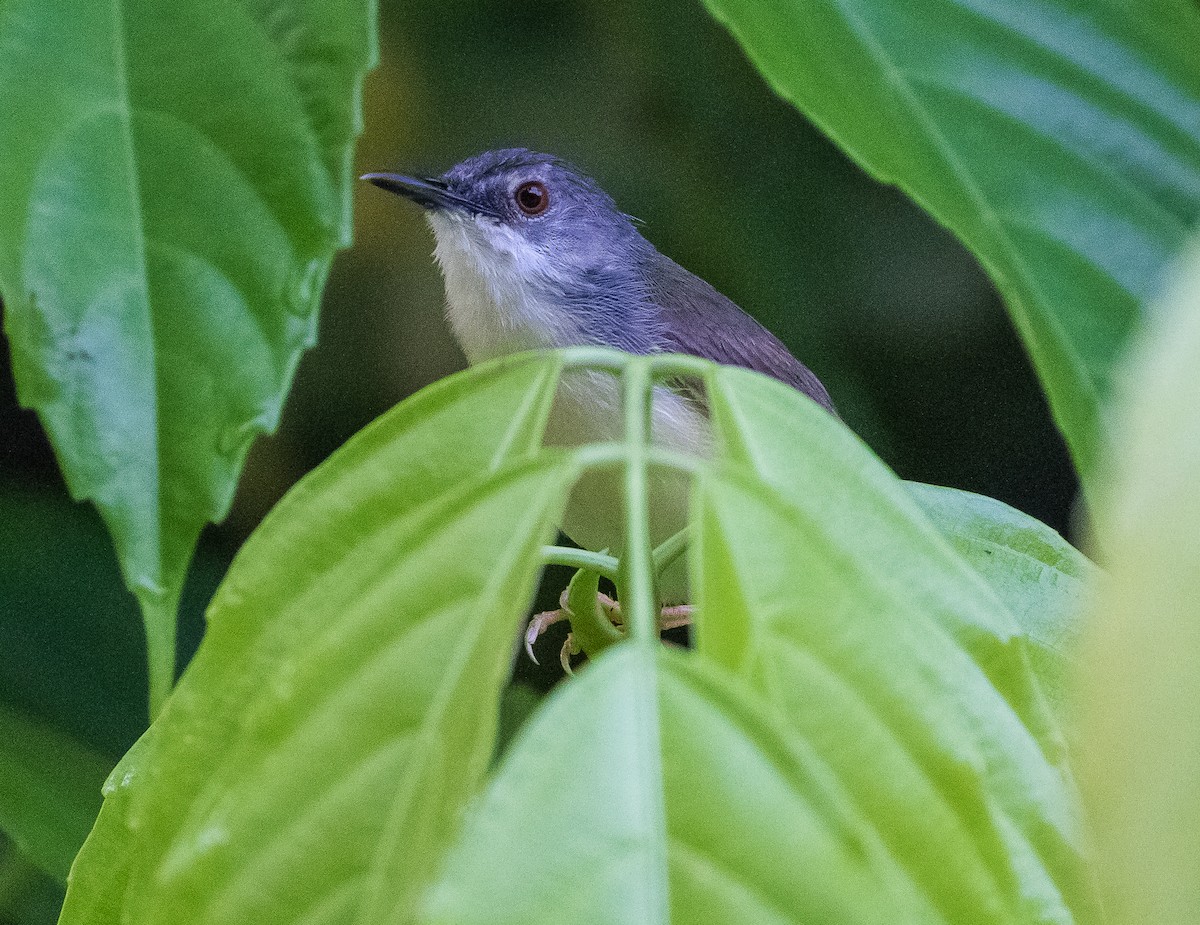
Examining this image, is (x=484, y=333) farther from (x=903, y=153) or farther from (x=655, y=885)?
(x=655, y=885)

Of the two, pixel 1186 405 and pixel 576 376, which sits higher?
pixel 1186 405

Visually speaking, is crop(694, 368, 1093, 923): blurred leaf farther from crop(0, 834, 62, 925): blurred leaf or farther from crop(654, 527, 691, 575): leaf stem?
crop(0, 834, 62, 925): blurred leaf

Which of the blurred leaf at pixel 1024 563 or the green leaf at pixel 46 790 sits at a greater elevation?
the blurred leaf at pixel 1024 563

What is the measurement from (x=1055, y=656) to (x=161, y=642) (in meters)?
0.25

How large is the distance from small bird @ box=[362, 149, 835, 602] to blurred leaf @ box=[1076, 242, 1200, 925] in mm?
513

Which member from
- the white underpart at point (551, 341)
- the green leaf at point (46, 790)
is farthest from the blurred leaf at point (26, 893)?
the white underpart at point (551, 341)

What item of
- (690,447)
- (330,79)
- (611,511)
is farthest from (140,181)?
(690,447)

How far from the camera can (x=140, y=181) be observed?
30 centimetres

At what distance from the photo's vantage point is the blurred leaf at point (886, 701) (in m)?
0.16

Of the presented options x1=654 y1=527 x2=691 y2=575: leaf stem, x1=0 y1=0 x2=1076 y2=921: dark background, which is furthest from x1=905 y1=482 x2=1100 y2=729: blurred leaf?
x1=0 y1=0 x2=1076 y2=921: dark background

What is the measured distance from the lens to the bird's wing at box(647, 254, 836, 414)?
2.47ft

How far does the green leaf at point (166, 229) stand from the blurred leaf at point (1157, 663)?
21 centimetres

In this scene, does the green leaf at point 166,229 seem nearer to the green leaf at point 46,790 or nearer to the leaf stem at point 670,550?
the leaf stem at point 670,550

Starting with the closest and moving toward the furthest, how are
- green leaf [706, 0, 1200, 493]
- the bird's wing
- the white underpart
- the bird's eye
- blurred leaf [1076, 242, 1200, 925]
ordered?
blurred leaf [1076, 242, 1200, 925] → green leaf [706, 0, 1200, 493] → the white underpart → the bird's wing → the bird's eye
